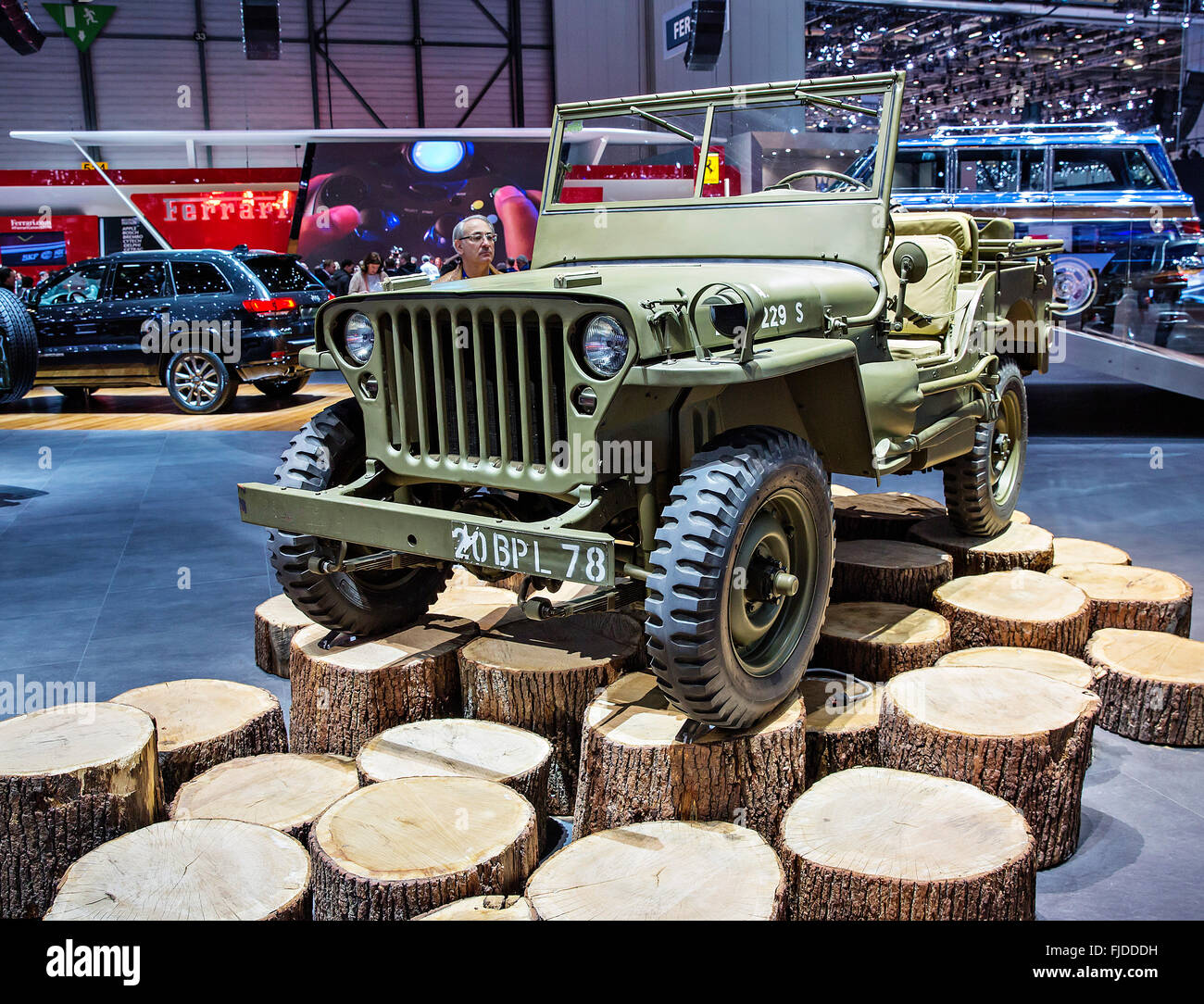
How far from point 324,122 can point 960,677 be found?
66.0 ft

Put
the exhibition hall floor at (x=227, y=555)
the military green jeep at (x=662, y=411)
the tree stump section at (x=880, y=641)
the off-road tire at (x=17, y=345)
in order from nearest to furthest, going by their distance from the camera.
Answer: the military green jeep at (x=662, y=411) → the exhibition hall floor at (x=227, y=555) → the tree stump section at (x=880, y=641) → the off-road tire at (x=17, y=345)

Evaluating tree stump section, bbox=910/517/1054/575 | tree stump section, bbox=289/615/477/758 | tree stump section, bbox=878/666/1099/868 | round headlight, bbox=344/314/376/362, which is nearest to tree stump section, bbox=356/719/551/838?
tree stump section, bbox=289/615/477/758

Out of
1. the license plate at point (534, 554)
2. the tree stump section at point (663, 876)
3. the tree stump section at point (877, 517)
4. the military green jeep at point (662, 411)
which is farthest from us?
the tree stump section at point (877, 517)

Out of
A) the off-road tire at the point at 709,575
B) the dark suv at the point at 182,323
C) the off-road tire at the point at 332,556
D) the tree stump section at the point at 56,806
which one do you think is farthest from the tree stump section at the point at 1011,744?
the dark suv at the point at 182,323

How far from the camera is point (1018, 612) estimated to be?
3.91 m

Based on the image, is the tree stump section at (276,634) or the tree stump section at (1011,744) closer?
the tree stump section at (1011,744)

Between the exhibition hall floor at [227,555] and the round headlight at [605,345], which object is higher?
the round headlight at [605,345]

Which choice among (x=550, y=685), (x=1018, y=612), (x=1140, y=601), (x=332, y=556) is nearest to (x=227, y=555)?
(x=332, y=556)

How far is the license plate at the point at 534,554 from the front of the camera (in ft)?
8.98

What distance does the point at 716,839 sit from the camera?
252 centimetres

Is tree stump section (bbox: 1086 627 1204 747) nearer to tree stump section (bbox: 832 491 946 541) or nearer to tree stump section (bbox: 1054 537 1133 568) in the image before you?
tree stump section (bbox: 1054 537 1133 568)

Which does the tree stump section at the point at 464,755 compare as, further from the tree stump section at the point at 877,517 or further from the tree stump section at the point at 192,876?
the tree stump section at the point at 877,517
